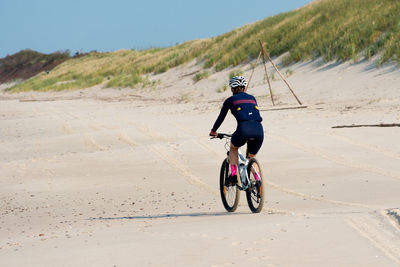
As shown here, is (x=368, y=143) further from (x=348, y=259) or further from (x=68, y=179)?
(x=348, y=259)

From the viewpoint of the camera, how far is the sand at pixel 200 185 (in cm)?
511

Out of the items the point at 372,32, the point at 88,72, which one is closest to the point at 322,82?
the point at 372,32

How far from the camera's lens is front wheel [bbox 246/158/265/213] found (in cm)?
700

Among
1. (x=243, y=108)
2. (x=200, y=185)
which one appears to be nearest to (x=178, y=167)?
(x=200, y=185)

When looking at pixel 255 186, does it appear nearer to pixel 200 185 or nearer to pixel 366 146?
pixel 200 185

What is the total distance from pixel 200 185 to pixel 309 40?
18996 millimetres

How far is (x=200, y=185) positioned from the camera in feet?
Answer: 33.1

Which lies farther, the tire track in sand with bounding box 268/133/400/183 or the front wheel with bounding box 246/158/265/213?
the tire track in sand with bounding box 268/133/400/183

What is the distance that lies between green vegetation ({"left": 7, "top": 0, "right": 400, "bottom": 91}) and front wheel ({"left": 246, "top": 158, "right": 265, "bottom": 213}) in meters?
15.1

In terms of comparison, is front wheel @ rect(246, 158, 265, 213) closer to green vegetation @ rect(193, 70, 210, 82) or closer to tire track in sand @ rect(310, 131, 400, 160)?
tire track in sand @ rect(310, 131, 400, 160)

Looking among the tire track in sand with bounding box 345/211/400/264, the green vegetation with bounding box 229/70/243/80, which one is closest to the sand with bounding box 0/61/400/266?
the tire track in sand with bounding box 345/211/400/264

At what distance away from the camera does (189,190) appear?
9.72 metres

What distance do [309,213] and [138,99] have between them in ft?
73.9

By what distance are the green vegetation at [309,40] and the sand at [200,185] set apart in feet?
4.89
